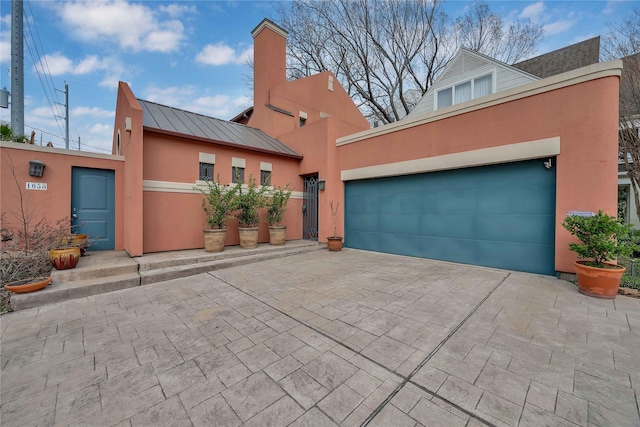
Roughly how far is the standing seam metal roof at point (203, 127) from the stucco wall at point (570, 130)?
601cm

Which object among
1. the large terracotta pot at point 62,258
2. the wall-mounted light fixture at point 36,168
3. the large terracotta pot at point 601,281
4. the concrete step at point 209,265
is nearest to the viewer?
the large terracotta pot at point 601,281

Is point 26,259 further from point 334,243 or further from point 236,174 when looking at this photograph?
point 334,243

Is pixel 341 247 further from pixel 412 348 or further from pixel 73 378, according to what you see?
pixel 73 378

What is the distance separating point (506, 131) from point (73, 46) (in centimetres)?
1568

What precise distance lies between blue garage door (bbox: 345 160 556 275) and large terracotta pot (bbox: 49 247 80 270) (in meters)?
6.98

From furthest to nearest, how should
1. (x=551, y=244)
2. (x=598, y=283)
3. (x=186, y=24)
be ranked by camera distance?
(x=186, y=24) → (x=551, y=244) → (x=598, y=283)

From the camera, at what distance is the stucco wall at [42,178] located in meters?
5.43

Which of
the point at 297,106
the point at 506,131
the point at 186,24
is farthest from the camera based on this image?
the point at 297,106

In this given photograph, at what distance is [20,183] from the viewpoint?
5551 mm

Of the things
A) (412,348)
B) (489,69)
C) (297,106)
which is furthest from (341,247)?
(489,69)

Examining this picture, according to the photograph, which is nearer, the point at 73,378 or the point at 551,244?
the point at 73,378

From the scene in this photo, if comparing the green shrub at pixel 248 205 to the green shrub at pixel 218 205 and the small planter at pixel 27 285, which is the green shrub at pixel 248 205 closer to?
the green shrub at pixel 218 205

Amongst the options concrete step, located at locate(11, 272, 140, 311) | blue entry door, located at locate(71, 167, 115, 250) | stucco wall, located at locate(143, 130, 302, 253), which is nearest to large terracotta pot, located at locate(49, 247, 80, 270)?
concrete step, located at locate(11, 272, 140, 311)

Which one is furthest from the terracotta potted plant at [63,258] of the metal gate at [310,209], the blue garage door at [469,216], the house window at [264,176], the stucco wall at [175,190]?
the blue garage door at [469,216]
